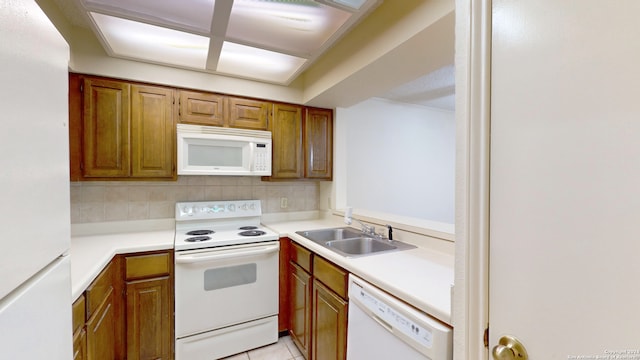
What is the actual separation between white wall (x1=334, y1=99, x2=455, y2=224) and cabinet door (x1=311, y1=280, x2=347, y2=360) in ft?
4.09

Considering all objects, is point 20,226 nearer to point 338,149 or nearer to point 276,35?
point 276,35

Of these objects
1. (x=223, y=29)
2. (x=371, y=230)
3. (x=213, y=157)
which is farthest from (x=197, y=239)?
(x=223, y=29)

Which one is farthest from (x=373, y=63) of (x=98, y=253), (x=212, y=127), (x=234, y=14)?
(x=98, y=253)

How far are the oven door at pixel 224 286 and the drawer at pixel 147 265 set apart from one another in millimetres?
86

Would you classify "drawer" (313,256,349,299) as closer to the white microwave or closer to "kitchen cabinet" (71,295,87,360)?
the white microwave

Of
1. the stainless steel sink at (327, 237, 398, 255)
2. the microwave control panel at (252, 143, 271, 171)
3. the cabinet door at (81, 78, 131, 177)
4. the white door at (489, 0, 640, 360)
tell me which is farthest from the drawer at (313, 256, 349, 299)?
the cabinet door at (81, 78, 131, 177)

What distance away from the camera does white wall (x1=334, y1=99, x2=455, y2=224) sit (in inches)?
134

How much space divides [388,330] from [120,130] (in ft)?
7.39

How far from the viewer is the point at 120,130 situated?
200 cm

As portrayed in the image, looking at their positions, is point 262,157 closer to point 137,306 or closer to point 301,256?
point 301,256

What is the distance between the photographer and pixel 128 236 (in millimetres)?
2086

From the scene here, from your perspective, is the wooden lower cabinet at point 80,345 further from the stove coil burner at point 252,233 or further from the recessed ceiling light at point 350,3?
the recessed ceiling light at point 350,3

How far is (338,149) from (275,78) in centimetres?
95

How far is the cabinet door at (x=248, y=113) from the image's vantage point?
237 centimetres
